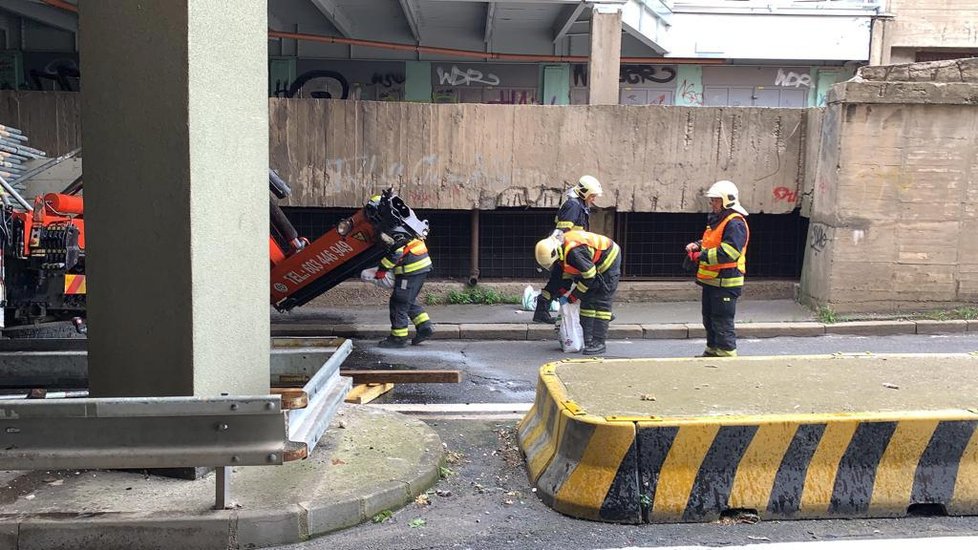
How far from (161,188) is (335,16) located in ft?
41.0

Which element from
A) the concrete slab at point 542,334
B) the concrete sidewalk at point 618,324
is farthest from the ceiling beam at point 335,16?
the concrete slab at point 542,334

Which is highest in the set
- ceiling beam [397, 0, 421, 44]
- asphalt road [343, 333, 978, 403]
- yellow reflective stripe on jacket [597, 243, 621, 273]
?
ceiling beam [397, 0, 421, 44]

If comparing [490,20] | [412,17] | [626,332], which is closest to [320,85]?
[412,17]

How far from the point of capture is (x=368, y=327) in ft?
32.4

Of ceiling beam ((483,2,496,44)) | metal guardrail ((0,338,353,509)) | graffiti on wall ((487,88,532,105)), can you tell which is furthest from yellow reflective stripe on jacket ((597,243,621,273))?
graffiti on wall ((487,88,532,105))

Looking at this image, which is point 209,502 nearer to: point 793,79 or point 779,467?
point 779,467

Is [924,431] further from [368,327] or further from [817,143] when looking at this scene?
[817,143]

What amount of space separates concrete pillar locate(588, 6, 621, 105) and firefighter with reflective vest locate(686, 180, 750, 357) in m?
4.95

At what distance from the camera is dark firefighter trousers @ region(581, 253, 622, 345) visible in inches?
346

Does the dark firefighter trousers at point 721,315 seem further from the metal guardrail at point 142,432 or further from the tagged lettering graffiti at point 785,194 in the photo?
the metal guardrail at point 142,432

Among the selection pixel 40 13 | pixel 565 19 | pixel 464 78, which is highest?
pixel 565 19

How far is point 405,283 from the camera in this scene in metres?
8.90

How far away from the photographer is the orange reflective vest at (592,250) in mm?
8633

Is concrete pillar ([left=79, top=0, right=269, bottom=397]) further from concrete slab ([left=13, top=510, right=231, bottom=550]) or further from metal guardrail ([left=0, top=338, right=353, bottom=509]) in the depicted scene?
concrete slab ([left=13, top=510, right=231, bottom=550])
